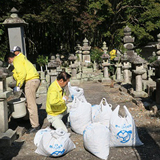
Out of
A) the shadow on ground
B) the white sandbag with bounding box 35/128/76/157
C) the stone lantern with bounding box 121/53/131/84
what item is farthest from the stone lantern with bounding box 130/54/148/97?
the white sandbag with bounding box 35/128/76/157

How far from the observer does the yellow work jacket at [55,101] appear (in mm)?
3893

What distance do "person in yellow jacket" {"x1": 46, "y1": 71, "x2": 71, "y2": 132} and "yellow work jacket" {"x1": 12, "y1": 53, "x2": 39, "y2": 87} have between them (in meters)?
0.56

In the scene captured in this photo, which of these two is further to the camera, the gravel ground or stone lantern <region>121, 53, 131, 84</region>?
stone lantern <region>121, 53, 131, 84</region>

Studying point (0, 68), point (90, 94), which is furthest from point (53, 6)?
point (0, 68)

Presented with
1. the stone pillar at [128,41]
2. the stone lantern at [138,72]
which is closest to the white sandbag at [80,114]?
the stone lantern at [138,72]

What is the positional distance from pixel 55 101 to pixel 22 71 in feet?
2.94

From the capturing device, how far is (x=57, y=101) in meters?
3.92

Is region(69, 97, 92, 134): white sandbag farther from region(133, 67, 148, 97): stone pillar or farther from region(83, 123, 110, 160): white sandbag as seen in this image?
region(133, 67, 148, 97): stone pillar

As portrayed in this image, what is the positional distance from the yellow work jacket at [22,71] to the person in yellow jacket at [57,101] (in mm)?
560

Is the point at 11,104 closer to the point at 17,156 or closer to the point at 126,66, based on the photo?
the point at 17,156

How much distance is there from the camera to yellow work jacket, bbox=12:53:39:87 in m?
4.14

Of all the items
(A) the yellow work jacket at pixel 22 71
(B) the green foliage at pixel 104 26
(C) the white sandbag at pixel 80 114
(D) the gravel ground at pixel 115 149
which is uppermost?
(B) the green foliage at pixel 104 26

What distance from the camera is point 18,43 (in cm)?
854

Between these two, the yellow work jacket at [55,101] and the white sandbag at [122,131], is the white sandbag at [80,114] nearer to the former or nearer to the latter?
the yellow work jacket at [55,101]
